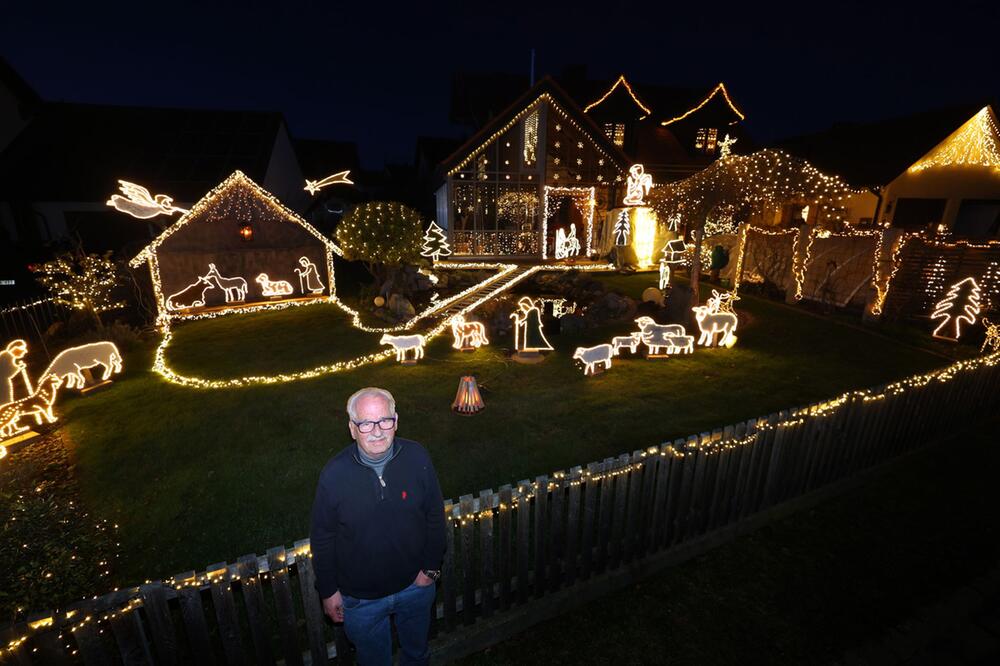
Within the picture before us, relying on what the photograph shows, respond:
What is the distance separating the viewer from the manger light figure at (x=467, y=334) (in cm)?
1270

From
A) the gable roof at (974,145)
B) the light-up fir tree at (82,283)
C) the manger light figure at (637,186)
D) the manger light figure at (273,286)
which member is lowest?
the manger light figure at (273,286)

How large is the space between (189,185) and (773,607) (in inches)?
933

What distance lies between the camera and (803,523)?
5891 mm

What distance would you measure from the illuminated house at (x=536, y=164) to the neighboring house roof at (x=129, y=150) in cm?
938

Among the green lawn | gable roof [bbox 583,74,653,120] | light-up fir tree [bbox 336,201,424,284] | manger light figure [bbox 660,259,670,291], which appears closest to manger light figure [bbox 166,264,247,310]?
the green lawn

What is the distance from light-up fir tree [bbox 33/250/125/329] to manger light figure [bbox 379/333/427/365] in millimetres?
8732

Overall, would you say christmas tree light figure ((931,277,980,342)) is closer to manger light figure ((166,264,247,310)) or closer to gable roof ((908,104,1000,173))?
gable roof ((908,104,1000,173))

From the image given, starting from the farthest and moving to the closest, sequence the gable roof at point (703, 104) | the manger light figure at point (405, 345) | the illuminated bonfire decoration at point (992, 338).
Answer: the gable roof at point (703, 104) < the manger light figure at point (405, 345) < the illuminated bonfire decoration at point (992, 338)

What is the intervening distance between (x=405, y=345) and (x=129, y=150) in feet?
66.0

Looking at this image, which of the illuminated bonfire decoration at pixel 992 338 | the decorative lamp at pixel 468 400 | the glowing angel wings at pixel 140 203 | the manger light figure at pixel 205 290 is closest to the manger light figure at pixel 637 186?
the illuminated bonfire decoration at pixel 992 338

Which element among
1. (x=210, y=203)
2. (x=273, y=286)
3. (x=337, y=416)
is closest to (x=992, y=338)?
(x=337, y=416)

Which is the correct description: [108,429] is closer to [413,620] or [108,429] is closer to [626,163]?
[413,620]

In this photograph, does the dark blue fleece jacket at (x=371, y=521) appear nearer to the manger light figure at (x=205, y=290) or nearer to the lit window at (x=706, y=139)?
the manger light figure at (x=205, y=290)

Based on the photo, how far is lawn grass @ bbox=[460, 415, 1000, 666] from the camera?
4238 millimetres
